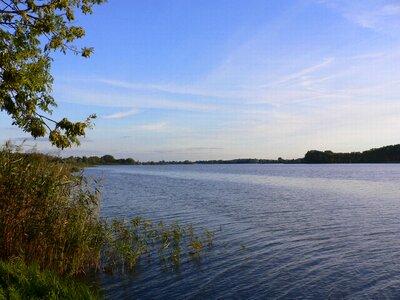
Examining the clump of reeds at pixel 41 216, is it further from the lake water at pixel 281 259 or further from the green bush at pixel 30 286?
the lake water at pixel 281 259

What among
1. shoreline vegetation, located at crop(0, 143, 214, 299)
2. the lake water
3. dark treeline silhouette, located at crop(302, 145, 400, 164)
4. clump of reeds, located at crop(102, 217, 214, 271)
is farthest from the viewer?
dark treeline silhouette, located at crop(302, 145, 400, 164)

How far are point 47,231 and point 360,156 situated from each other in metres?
180

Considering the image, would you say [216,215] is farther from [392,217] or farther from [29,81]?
[29,81]

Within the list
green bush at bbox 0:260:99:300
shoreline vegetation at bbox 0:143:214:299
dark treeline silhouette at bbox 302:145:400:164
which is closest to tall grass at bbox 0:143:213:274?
shoreline vegetation at bbox 0:143:214:299

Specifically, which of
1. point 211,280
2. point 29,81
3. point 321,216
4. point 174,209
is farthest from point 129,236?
point 321,216

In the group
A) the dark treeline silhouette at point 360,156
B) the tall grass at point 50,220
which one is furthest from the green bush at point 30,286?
the dark treeline silhouette at point 360,156

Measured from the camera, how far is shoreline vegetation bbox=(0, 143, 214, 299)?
969cm

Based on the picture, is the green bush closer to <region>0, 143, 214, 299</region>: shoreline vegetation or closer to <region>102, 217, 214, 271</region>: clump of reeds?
<region>0, 143, 214, 299</region>: shoreline vegetation

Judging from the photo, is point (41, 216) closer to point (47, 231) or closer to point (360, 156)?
point (47, 231)

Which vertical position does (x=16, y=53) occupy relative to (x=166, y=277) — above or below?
above

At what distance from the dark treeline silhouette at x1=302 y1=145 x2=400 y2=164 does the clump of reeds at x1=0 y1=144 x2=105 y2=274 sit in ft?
535

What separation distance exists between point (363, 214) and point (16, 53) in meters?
24.0

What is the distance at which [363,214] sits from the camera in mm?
26891

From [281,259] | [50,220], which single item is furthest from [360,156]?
[50,220]
